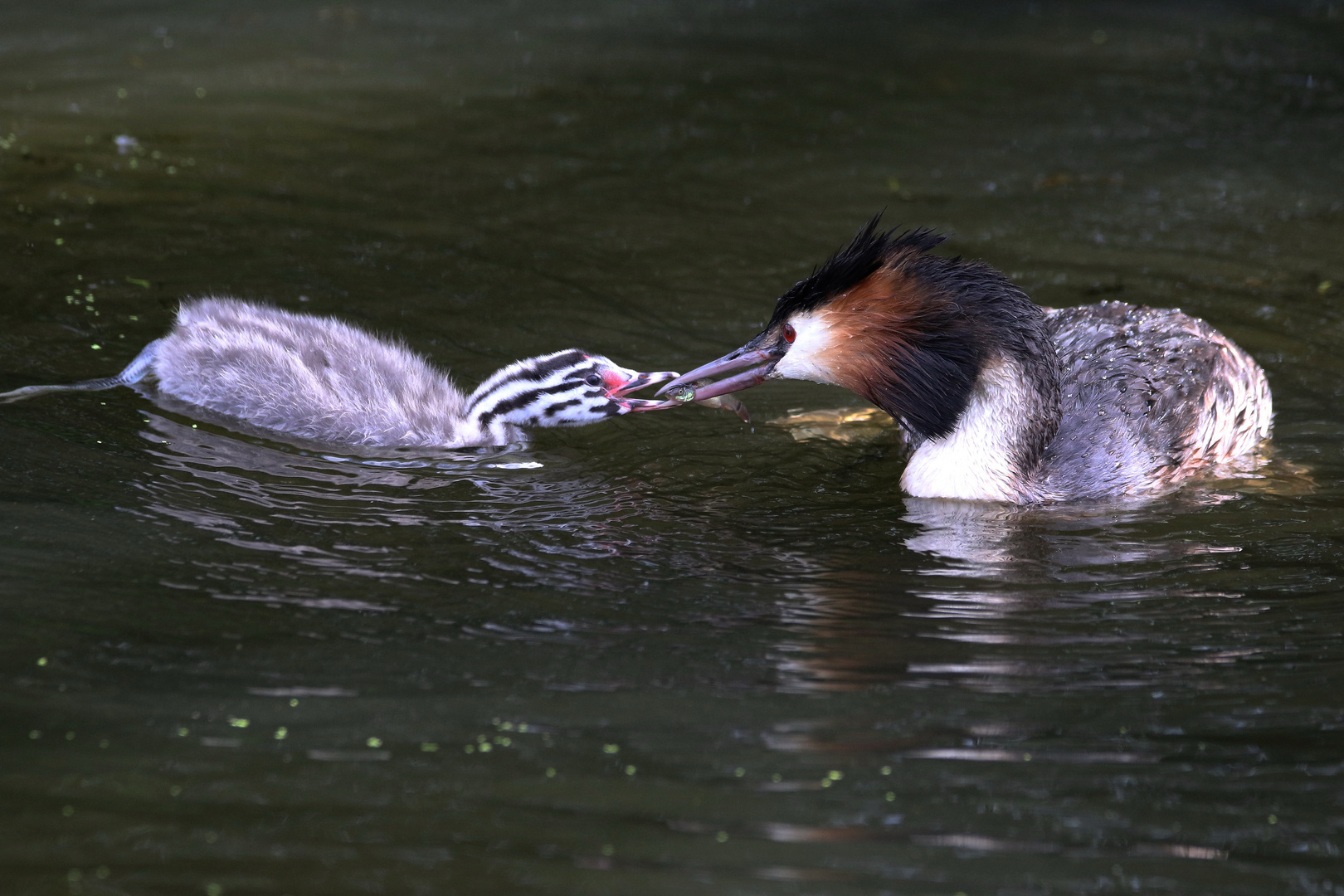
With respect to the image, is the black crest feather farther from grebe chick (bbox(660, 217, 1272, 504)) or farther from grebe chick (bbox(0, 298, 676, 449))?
grebe chick (bbox(0, 298, 676, 449))

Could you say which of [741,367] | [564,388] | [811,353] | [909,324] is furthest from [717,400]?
[909,324]

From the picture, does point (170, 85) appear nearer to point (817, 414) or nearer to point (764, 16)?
point (764, 16)

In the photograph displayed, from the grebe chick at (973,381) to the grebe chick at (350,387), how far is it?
1.43 feet

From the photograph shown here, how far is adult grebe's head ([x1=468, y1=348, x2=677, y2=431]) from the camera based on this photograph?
5812 mm

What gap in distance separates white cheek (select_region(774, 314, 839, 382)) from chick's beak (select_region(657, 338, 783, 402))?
0.14 feet

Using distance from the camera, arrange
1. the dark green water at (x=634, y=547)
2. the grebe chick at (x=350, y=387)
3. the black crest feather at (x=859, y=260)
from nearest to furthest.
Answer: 1. the dark green water at (x=634, y=547)
2. the black crest feather at (x=859, y=260)
3. the grebe chick at (x=350, y=387)

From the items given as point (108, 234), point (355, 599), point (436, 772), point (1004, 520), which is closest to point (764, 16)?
point (108, 234)

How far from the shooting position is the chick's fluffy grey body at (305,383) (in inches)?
233

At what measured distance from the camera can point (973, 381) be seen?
539 centimetres

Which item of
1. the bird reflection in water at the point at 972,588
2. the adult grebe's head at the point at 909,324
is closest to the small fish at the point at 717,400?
the adult grebe's head at the point at 909,324

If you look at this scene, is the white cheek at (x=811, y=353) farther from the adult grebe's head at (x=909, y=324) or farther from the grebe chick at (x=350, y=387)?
the grebe chick at (x=350, y=387)

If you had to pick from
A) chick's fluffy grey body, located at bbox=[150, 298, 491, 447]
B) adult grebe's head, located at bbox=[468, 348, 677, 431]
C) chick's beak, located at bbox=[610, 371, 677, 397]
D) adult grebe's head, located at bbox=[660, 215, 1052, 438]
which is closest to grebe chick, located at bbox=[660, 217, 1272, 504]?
adult grebe's head, located at bbox=[660, 215, 1052, 438]

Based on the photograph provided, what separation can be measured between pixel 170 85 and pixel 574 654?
7842 millimetres

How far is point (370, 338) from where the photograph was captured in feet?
20.8
